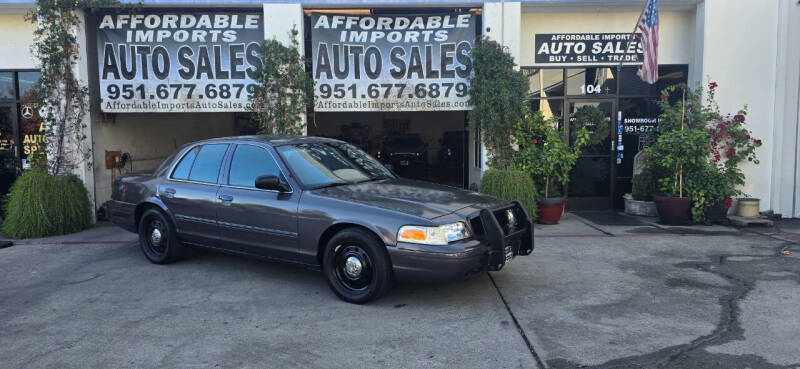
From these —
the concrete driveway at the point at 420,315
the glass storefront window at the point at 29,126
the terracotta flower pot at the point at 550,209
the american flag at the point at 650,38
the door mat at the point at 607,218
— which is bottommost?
the concrete driveway at the point at 420,315

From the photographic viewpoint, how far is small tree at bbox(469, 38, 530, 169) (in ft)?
29.3

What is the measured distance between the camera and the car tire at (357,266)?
188 inches

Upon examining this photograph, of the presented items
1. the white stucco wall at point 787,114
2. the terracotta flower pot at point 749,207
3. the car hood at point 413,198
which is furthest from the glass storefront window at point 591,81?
the car hood at point 413,198

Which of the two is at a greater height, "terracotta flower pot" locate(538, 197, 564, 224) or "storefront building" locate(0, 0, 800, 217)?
"storefront building" locate(0, 0, 800, 217)

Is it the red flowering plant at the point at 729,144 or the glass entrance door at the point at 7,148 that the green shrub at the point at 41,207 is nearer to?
the glass entrance door at the point at 7,148

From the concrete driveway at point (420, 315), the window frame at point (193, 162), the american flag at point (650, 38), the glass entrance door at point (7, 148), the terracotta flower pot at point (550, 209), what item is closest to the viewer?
the concrete driveway at point (420, 315)

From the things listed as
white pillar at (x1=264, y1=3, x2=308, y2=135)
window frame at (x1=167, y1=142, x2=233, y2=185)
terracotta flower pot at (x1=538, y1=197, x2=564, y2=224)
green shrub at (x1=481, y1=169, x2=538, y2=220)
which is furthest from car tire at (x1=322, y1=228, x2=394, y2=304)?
white pillar at (x1=264, y1=3, x2=308, y2=135)

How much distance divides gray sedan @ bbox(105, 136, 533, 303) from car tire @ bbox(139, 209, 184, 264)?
0.01m

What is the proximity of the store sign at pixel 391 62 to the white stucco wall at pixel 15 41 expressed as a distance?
538 centimetres

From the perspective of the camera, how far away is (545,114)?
1034 centimetres

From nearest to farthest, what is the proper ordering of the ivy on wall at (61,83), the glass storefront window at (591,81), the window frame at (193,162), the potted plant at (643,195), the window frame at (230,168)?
1. the window frame at (230,168)
2. the window frame at (193,162)
3. the ivy on wall at (61,83)
4. the potted plant at (643,195)
5. the glass storefront window at (591,81)

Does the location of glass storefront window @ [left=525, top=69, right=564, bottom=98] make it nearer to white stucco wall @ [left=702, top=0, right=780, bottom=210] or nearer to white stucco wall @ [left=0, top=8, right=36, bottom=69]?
white stucco wall @ [left=702, top=0, right=780, bottom=210]

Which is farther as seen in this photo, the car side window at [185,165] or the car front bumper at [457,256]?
the car side window at [185,165]

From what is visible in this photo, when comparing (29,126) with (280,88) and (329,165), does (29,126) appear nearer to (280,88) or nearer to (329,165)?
(280,88)
